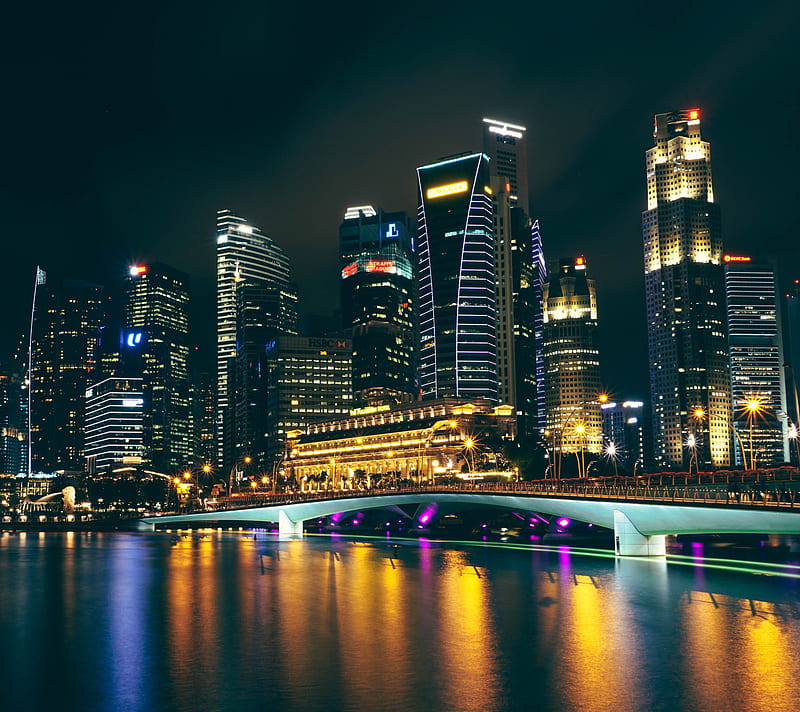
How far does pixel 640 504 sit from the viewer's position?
290ft

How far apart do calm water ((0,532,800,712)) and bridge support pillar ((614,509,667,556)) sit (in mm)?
3380

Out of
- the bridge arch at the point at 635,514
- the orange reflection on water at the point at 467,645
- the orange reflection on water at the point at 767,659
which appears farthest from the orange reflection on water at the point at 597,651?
the bridge arch at the point at 635,514

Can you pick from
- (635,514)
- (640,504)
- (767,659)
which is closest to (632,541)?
(635,514)

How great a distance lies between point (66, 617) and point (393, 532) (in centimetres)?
12650

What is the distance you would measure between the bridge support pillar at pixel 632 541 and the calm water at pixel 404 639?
3.38 m

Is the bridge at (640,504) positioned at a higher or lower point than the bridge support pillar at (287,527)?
higher

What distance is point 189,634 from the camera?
53000 mm

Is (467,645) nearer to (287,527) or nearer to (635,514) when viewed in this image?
(635,514)

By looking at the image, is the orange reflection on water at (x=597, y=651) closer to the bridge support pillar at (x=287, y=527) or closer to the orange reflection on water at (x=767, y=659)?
the orange reflection on water at (x=767, y=659)

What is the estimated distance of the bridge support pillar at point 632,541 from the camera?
96438 millimetres

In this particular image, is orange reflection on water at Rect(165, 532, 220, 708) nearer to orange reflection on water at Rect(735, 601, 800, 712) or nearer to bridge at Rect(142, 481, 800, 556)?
orange reflection on water at Rect(735, 601, 800, 712)

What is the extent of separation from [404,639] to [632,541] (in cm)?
5418

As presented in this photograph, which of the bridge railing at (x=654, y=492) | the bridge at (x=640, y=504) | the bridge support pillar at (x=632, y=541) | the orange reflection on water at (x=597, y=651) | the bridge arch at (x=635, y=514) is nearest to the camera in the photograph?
the orange reflection on water at (x=597, y=651)

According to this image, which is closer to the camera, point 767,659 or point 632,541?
point 767,659
